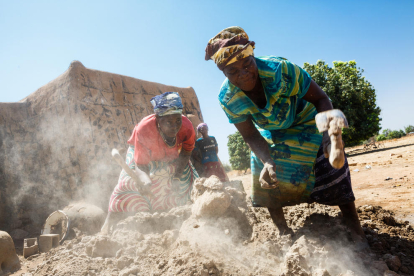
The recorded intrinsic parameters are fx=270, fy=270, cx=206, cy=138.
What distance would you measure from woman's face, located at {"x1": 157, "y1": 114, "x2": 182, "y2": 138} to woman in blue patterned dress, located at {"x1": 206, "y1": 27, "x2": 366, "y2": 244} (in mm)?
1142

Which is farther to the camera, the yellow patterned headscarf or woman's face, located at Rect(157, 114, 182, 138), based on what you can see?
woman's face, located at Rect(157, 114, 182, 138)

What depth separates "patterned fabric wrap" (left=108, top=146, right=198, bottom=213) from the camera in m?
3.28

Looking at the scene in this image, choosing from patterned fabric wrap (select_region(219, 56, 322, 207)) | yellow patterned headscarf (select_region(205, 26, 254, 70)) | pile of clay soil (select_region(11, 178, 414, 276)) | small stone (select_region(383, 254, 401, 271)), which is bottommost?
small stone (select_region(383, 254, 401, 271))

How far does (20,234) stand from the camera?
15.6ft

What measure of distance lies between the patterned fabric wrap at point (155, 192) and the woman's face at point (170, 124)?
46 cm

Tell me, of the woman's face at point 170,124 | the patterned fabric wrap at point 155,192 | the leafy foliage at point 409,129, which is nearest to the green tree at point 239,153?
the patterned fabric wrap at point 155,192

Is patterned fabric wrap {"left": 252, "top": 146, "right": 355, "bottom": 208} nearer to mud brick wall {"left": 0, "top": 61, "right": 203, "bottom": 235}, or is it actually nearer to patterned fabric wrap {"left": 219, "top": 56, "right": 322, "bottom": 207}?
patterned fabric wrap {"left": 219, "top": 56, "right": 322, "bottom": 207}

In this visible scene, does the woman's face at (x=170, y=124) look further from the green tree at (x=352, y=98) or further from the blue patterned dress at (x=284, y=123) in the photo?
the green tree at (x=352, y=98)

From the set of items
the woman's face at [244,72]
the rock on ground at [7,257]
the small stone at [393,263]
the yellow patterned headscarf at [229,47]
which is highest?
the yellow patterned headscarf at [229,47]

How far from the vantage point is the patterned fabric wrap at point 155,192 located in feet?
10.7

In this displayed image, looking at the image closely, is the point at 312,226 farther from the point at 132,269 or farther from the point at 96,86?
the point at 96,86

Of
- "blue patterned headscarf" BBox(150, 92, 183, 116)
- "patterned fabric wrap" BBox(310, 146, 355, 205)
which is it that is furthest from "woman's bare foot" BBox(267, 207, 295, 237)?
"blue patterned headscarf" BBox(150, 92, 183, 116)

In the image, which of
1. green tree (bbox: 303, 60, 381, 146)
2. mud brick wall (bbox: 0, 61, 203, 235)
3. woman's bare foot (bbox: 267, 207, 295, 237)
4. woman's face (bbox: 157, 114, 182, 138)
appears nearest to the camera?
woman's bare foot (bbox: 267, 207, 295, 237)

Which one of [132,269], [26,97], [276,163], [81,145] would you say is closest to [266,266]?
[276,163]
